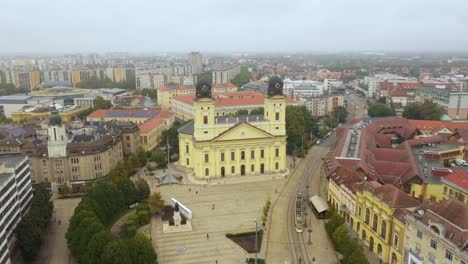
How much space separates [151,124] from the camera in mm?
92875

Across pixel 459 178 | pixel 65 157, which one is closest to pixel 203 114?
pixel 65 157

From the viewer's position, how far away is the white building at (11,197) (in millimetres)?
39969

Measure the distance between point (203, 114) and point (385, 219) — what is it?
121 feet

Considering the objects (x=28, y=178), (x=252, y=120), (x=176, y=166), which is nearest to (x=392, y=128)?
(x=252, y=120)

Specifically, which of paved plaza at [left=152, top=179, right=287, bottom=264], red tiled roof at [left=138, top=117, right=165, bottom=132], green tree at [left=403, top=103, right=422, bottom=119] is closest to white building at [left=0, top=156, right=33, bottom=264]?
paved plaza at [left=152, top=179, right=287, bottom=264]

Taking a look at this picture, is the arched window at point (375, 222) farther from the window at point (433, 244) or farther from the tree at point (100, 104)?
the tree at point (100, 104)

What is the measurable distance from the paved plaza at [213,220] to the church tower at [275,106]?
9.85 m

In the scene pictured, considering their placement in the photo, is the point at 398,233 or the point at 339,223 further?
the point at 339,223

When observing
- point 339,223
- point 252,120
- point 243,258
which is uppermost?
point 252,120

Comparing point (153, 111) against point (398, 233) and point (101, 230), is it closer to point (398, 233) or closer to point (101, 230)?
point (101, 230)

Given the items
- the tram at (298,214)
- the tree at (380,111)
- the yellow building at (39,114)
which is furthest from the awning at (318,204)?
the yellow building at (39,114)

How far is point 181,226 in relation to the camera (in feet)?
167

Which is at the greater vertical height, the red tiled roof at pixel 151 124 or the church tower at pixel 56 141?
the church tower at pixel 56 141

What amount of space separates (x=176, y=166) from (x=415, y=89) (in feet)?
358
